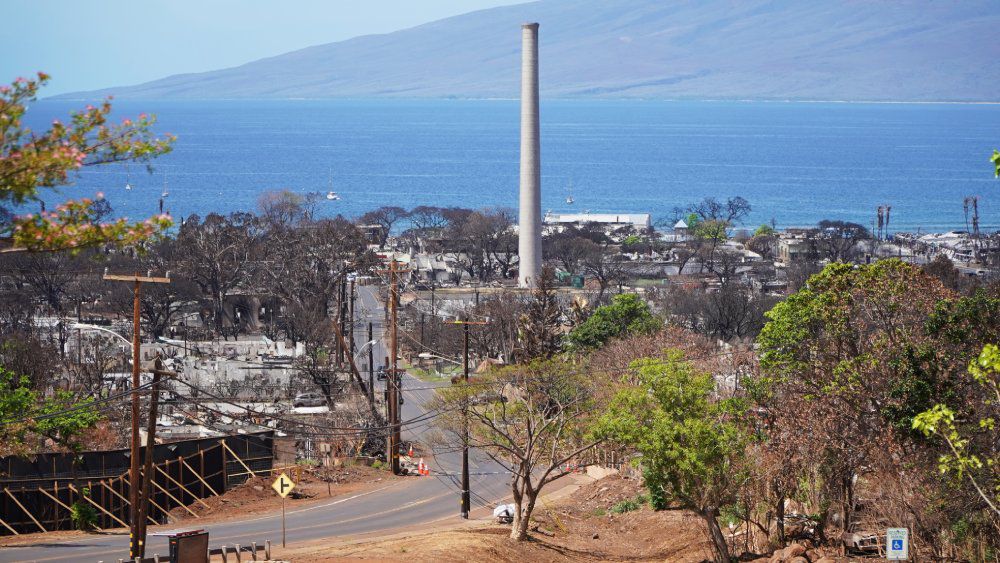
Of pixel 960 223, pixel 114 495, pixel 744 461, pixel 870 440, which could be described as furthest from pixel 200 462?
pixel 960 223

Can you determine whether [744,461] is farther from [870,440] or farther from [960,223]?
[960,223]

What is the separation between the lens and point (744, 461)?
29688 mm

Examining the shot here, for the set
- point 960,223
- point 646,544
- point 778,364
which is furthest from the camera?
point 960,223

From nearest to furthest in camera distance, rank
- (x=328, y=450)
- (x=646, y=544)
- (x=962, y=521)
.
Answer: (x=962, y=521), (x=646, y=544), (x=328, y=450)

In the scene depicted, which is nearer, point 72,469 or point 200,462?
point 72,469

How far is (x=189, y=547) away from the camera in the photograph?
82.6ft

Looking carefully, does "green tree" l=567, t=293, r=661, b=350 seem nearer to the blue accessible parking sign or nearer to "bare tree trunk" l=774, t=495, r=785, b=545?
"bare tree trunk" l=774, t=495, r=785, b=545

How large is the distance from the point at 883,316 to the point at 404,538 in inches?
483

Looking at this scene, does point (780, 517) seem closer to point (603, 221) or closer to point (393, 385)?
point (393, 385)

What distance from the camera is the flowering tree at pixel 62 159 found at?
14.1 metres

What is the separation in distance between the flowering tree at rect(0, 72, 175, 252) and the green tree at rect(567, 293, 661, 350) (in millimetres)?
44822

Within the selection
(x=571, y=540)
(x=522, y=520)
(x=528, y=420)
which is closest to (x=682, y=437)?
(x=528, y=420)

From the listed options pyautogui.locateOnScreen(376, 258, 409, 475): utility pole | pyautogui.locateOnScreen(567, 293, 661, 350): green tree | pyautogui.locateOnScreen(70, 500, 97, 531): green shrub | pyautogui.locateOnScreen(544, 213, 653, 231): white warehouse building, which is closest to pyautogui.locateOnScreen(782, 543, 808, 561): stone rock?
pyautogui.locateOnScreen(376, 258, 409, 475): utility pole

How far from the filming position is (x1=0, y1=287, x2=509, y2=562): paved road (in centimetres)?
3145
